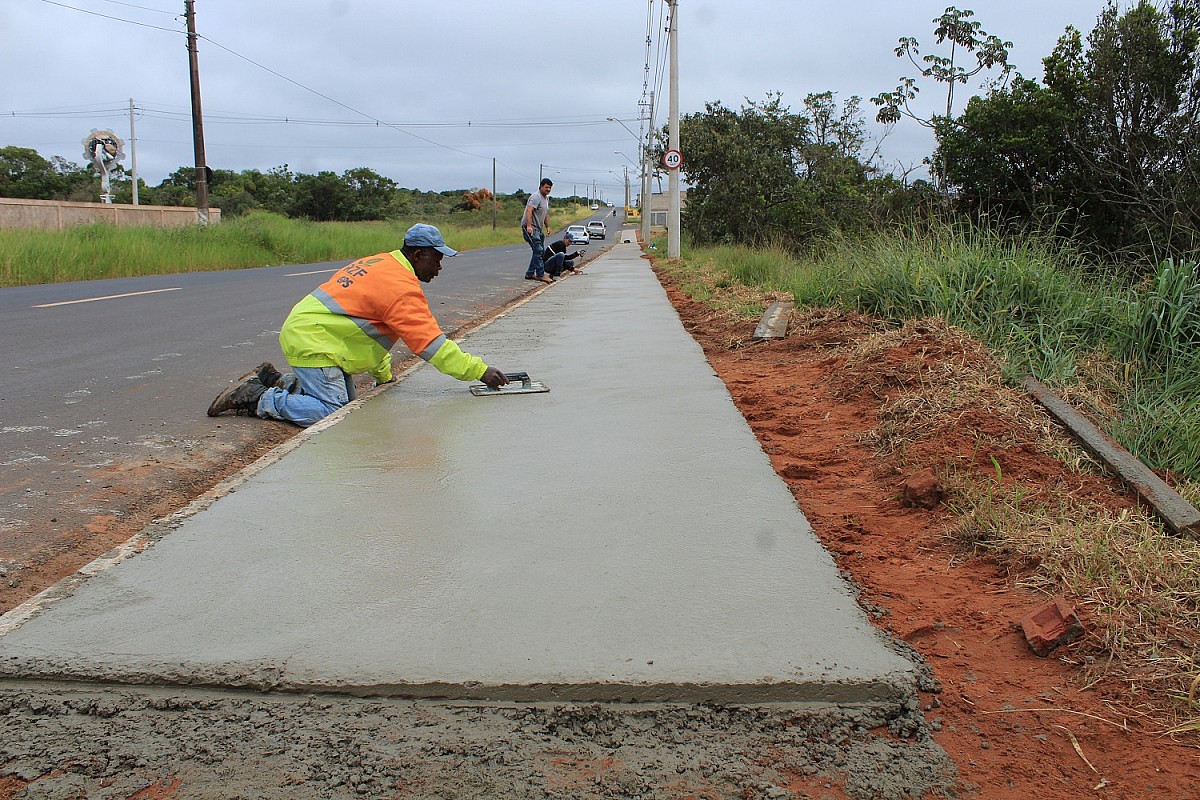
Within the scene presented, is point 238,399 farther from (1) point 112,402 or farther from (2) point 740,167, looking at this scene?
Answer: (2) point 740,167

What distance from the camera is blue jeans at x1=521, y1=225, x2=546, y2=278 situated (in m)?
17.1

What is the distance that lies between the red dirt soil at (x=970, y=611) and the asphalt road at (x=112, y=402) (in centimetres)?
294

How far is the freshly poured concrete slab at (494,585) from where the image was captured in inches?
93.7

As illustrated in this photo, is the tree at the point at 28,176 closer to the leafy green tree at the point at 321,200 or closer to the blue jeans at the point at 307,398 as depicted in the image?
the leafy green tree at the point at 321,200

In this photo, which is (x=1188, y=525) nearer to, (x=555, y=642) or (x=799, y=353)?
(x=555, y=642)

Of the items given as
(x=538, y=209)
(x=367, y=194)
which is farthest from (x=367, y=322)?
(x=367, y=194)

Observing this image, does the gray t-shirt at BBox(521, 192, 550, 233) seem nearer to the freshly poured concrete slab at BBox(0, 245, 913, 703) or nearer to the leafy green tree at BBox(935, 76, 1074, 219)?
the leafy green tree at BBox(935, 76, 1074, 219)

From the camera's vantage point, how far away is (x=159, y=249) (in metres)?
20.8

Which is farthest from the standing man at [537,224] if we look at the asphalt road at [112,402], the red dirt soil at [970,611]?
the red dirt soil at [970,611]

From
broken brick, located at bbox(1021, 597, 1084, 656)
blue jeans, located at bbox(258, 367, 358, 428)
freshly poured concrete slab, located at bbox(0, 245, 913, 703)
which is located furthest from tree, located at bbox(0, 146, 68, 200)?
broken brick, located at bbox(1021, 597, 1084, 656)

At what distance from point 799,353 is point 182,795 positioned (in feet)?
19.7

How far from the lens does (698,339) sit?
8.91 m

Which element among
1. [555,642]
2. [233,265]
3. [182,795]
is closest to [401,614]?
[555,642]

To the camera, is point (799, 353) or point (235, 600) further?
point (799, 353)
